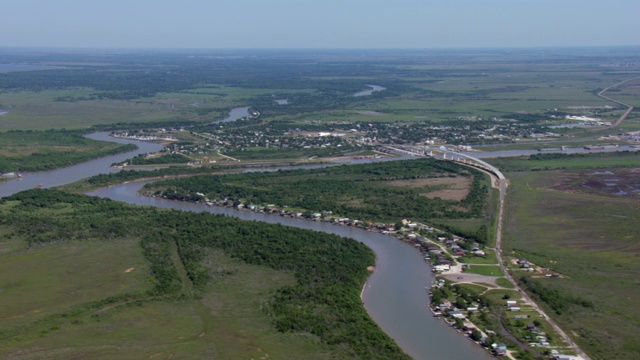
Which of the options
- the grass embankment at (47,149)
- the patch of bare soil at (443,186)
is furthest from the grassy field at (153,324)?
the grass embankment at (47,149)

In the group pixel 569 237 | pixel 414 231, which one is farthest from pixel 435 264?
pixel 569 237

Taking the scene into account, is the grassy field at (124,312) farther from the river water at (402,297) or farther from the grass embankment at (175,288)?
the river water at (402,297)

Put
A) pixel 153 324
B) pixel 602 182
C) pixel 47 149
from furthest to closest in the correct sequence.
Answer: pixel 47 149 → pixel 602 182 → pixel 153 324

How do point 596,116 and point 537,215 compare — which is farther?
point 596,116

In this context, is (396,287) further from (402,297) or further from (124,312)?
(124,312)

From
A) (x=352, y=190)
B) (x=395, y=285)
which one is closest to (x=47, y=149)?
(x=352, y=190)

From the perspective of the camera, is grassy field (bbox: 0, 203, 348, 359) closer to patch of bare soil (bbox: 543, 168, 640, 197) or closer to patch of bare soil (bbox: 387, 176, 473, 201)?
patch of bare soil (bbox: 387, 176, 473, 201)

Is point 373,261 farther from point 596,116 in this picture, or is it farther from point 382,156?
point 596,116
